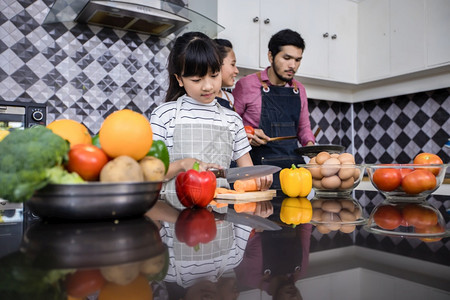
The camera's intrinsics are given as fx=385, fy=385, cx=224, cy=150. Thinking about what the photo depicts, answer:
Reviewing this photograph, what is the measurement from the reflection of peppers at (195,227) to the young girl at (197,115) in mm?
585

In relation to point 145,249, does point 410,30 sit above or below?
above

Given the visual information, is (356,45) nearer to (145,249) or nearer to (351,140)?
(351,140)

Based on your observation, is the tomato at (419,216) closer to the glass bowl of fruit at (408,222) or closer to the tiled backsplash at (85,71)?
the glass bowl of fruit at (408,222)

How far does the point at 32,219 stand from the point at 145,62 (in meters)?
1.95

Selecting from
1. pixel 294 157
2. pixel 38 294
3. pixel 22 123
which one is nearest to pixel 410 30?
pixel 294 157

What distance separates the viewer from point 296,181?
1.09 m

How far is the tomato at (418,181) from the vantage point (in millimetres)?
911

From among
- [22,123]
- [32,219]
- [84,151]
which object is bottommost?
[32,219]

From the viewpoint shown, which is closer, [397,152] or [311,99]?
[397,152]

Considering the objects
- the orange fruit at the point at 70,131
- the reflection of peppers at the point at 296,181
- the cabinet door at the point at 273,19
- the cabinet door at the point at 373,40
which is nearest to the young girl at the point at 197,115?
the reflection of peppers at the point at 296,181

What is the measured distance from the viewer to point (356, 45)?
3.16m

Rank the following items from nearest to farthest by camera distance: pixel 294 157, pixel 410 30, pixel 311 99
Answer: pixel 294 157, pixel 410 30, pixel 311 99

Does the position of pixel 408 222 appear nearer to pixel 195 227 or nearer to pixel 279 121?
pixel 195 227

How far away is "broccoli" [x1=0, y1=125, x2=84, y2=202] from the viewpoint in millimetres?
472
